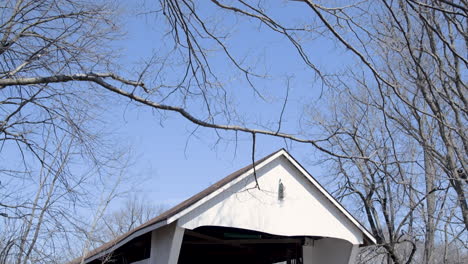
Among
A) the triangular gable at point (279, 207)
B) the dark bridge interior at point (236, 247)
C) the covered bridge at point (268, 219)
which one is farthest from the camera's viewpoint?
the dark bridge interior at point (236, 247)

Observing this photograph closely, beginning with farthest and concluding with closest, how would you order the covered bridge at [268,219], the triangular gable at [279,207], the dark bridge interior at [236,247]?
the dark bridge interior at [236,247]
the triangular gable at [279,207]
the covered bridge at [268,219]

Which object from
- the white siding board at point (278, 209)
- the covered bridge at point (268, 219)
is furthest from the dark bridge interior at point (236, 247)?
the white siding board at point (278, 209)

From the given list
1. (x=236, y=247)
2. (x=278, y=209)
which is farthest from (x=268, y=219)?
(x=236, y=247)

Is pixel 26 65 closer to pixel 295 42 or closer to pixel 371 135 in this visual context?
pixel 295 42

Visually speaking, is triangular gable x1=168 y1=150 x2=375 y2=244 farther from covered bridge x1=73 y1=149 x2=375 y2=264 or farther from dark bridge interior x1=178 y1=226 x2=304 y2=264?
dark bridge interior x1=178 y1=226 x2=304 y2=264

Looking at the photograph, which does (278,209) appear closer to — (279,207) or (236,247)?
(279,207)

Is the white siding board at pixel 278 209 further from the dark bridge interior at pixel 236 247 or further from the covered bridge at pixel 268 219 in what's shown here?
the dark bridge interior at pixel 236 247

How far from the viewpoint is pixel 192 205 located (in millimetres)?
10695

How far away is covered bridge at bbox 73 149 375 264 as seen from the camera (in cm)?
1095

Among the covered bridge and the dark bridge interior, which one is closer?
the covered bridge

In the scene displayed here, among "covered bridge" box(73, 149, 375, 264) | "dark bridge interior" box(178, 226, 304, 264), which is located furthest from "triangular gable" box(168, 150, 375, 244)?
"dark bridge interior" box(178, 226, 304, 264)

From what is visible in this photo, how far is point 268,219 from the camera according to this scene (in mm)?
11727

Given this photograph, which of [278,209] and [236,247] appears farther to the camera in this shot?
[236,247]

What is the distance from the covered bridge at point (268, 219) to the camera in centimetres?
1095
